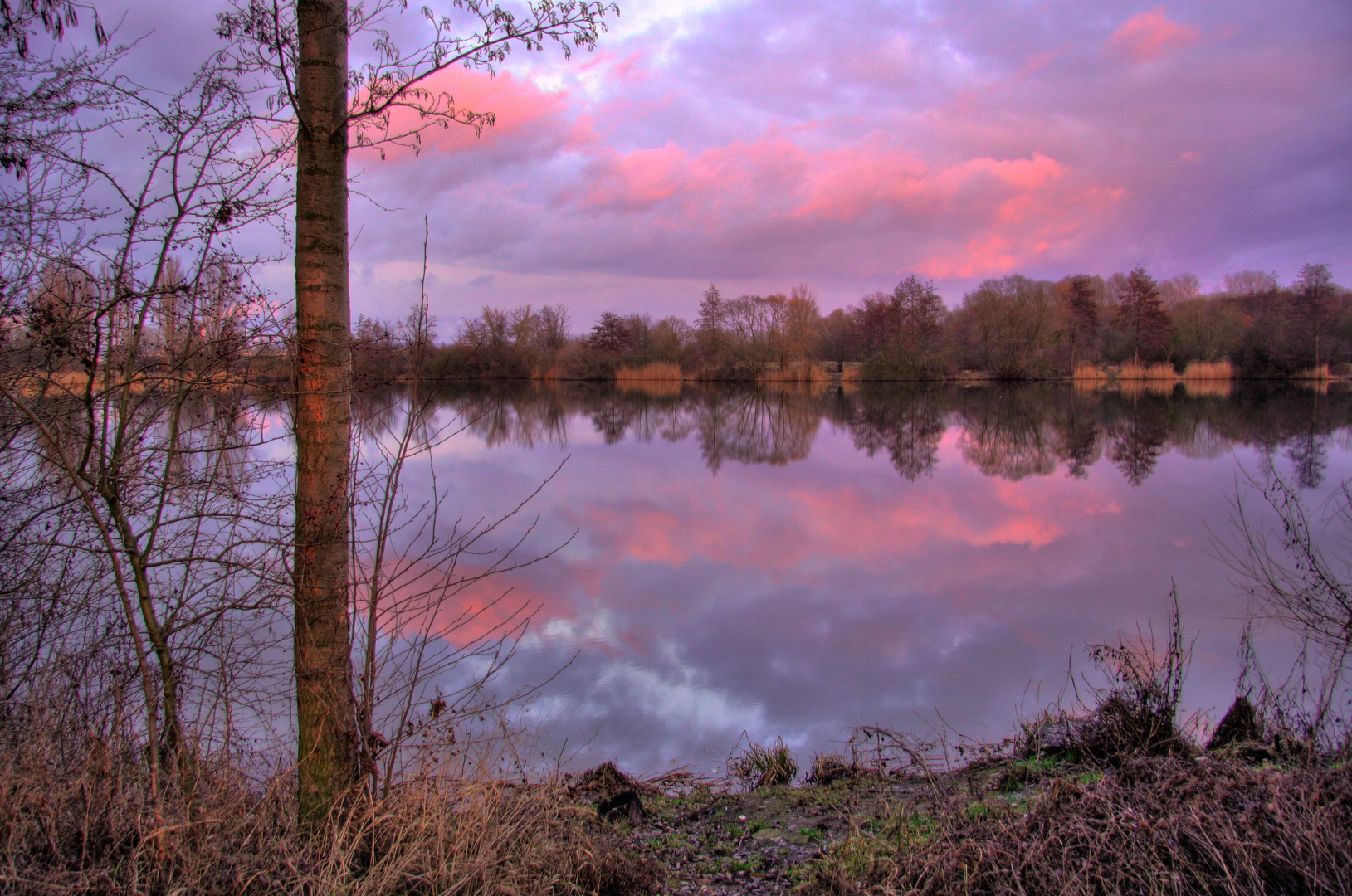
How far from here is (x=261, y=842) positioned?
8.19 feet

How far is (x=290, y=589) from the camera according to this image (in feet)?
10.3

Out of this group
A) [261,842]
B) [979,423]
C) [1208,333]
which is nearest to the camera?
[261,842]

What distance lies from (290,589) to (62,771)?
3.66 feet

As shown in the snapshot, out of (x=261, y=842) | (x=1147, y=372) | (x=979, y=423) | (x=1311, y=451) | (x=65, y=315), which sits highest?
(x=1147, y=372)

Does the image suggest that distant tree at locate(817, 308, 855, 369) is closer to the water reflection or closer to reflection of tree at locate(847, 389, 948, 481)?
the water reflection

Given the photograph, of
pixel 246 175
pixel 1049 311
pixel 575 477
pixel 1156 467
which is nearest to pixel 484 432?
pixel 575 477

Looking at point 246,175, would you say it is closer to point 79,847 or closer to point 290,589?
point 290,589

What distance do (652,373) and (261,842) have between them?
5757 centimetres

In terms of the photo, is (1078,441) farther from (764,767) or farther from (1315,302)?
(1315,302)

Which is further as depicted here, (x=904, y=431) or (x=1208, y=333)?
(x=1208, y=333)

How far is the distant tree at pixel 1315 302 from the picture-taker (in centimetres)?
4203

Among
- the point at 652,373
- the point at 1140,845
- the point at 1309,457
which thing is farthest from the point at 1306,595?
the point at 652,373

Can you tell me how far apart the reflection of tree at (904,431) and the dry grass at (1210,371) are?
74.5 feet

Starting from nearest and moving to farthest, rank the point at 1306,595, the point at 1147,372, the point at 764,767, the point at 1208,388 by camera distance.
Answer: the point at 764,767 < the point at 1306,595 < the point at 1208,388 < the point at 1147,372
